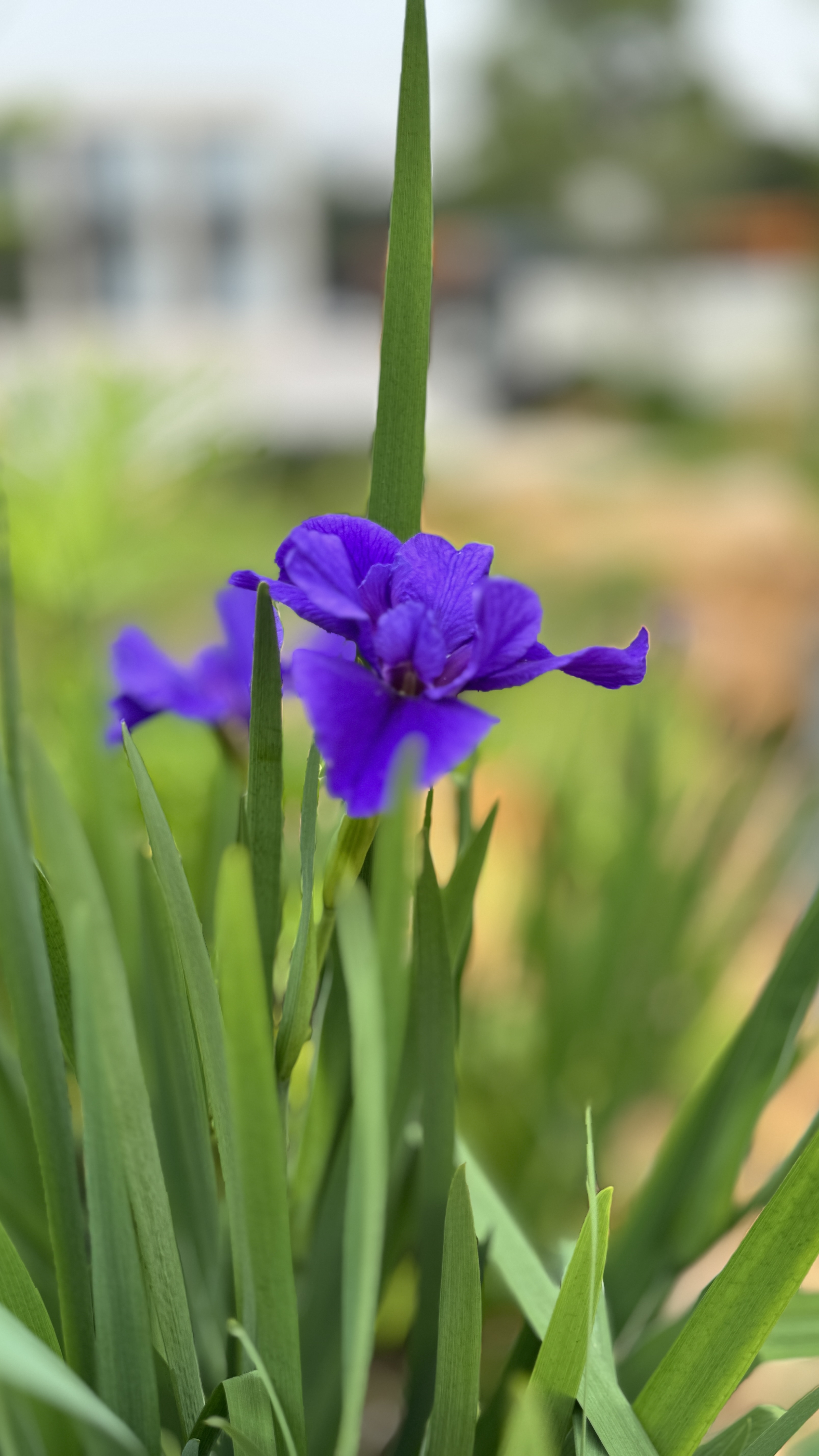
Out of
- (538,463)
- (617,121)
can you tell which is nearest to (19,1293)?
(538,463)

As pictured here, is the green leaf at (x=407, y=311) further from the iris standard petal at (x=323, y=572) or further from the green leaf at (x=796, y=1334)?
the green leaf at (x=796, y=1334)

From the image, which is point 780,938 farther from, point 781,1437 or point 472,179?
point 472,179

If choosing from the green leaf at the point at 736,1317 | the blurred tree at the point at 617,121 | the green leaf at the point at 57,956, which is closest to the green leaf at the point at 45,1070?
the green leaf at the point at 57,956

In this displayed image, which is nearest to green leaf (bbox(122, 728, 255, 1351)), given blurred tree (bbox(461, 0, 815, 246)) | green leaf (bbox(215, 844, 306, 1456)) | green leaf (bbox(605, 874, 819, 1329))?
green leaf (bbox(215, 844, 306, 1456))

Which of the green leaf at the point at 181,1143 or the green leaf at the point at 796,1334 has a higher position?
the green leaf at the point at 181,1143

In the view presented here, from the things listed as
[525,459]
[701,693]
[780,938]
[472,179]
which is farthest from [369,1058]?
[472,179]

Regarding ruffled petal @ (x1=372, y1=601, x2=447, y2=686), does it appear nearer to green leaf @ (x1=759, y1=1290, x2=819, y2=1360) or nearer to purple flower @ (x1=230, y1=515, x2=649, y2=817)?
purple flower @ (x1=230, y1=515, x2=649, y2=817)

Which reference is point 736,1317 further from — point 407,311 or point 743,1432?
point 407,311
